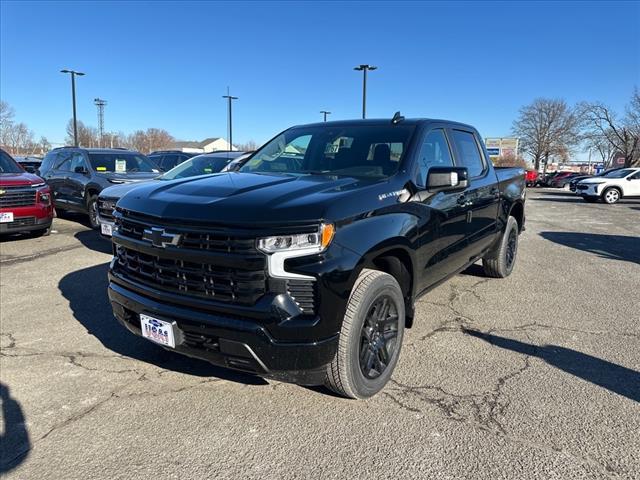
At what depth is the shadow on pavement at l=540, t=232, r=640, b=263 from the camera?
8.05 meters

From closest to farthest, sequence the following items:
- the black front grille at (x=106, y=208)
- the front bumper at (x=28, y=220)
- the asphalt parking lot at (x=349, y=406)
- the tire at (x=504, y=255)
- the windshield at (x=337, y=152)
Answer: the asphalt parking lot at (x=349, y=406), the windshield at (x=337, y=152), the tire at (x=504, y=255), the black front grille at (x=106, y=208), the front bumper at (x=28, y=220)

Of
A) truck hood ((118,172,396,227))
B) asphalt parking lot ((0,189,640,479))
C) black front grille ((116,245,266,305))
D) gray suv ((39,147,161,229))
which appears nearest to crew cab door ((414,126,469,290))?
truck hood ((118,172,396,227))

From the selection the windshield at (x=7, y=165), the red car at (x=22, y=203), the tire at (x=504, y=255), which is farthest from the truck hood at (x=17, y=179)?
the tire at (x=504, y=255)

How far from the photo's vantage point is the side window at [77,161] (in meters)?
10.2

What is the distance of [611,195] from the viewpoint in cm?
2109

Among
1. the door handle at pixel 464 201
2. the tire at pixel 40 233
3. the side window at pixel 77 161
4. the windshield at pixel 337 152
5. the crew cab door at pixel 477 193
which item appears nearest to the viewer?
the windshield at pixel 337 152

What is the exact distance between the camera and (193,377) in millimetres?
3457

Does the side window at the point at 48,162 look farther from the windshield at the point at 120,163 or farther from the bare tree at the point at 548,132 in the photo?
the bare tree at the point at 548,132

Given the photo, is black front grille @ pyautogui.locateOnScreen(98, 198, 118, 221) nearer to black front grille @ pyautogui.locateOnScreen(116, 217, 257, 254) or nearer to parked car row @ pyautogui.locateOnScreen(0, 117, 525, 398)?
parked car row @ pyautogui.locateOnScreen(0, 117, 525, 398)

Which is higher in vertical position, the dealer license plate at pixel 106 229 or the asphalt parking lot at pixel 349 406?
the dealer license plate at pixel 106 229

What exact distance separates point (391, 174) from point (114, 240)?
209 centimetres

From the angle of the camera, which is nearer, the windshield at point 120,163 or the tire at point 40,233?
the tire at point 40,233

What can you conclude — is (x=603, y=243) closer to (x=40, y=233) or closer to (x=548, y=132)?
(x=40, y=233)

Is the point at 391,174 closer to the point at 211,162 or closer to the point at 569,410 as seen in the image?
the point at 569,410
